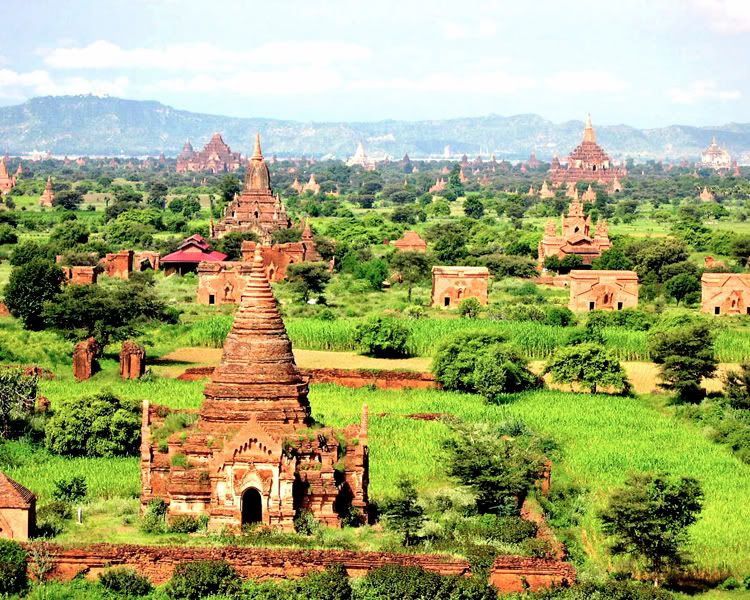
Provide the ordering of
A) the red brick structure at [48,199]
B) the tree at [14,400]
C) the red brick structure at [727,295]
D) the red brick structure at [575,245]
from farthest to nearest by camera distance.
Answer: the red brick structure at [48,199] < the red brick structure at [575,245] < the red brick structure at [727,295] < the tree at [14,400]

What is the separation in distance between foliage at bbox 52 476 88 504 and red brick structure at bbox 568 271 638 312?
4196 centimetres

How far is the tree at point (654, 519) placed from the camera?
33.5 meters

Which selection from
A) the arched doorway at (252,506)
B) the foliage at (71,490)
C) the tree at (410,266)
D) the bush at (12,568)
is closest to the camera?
the bush at (12,568)

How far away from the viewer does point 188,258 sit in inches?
3477

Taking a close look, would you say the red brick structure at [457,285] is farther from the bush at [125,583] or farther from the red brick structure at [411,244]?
the bush at [125,583]

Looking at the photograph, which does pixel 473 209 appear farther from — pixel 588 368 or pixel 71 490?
pixel 71 490

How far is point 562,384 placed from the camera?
57.3m

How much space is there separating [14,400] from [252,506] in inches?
573

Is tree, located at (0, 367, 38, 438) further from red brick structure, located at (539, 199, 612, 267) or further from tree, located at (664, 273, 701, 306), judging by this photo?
red brick structure, located at (539, 199, 612, 267)

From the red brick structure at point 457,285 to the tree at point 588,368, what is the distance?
20525 mm

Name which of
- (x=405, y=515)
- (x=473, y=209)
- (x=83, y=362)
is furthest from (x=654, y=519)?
(x=473, y=209)

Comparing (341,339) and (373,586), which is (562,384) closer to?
(341,339)

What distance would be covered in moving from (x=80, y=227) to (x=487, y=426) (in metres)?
63.1

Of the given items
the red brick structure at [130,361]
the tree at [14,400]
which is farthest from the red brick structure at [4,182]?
the tree at [14,400]
